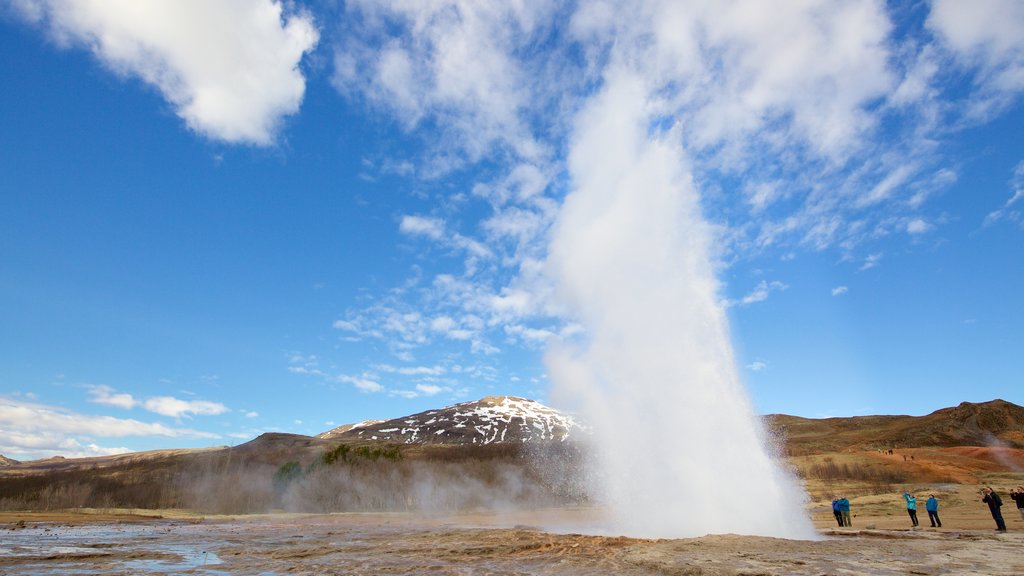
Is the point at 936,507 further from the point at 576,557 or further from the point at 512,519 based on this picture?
the point at 512,519

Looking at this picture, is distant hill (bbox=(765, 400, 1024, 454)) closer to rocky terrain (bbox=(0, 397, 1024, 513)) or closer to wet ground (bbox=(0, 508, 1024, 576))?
rocky terrain (bbox=(0, 397, 1024, 513))

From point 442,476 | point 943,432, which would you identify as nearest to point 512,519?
point 442,476

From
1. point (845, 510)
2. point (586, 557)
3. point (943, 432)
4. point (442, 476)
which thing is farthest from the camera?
point (943, 432)

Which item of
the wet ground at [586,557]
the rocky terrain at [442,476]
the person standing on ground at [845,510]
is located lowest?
the wet ground at [586,557]

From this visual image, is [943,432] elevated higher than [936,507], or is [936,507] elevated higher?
[943,432]

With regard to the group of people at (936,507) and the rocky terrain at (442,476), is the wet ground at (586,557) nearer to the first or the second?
the group of people at (936,507)

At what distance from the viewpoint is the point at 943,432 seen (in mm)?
113750

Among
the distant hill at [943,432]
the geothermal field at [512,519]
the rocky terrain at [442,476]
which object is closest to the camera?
the geothermal field at [512,519]

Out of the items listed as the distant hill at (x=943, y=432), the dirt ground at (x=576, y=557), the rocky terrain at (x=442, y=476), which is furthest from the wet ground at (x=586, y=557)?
the distant hill at (x=943, y=432)

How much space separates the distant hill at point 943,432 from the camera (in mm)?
106562

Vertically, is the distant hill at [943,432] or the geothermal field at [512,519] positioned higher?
the distant hill at [943,432]

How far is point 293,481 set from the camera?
84.2m

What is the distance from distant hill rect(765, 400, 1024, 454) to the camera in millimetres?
106562

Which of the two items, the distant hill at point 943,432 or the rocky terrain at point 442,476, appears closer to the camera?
the rocky terrain at point 442,476
